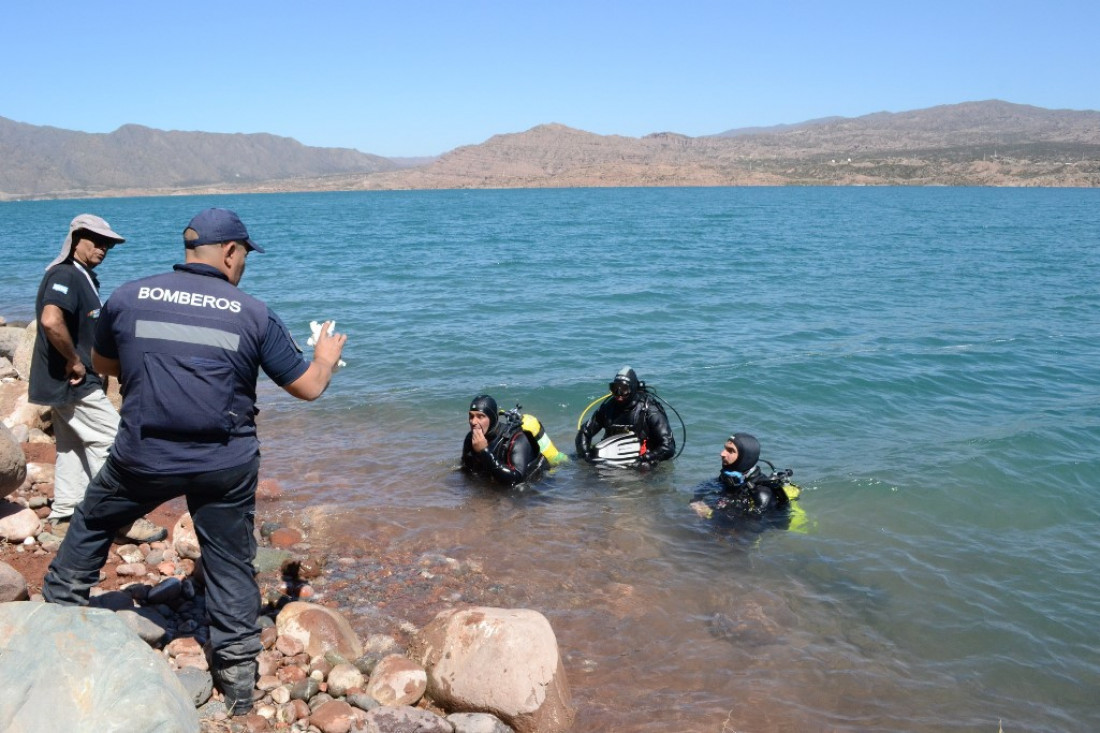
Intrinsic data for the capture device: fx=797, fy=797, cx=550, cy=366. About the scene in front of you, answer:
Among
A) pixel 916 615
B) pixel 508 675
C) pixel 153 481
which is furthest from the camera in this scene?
pixel 916 615

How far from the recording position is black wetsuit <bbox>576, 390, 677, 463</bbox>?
30.2ft

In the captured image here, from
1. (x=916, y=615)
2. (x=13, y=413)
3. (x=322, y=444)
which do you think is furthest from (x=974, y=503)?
(x=13, y=413)

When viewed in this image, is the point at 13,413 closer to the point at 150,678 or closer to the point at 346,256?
the point at 150,678

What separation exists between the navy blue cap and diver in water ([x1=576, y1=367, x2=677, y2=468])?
5.73 meters

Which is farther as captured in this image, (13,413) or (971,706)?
(13,413)

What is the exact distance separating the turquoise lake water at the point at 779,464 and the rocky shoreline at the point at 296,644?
65 cm

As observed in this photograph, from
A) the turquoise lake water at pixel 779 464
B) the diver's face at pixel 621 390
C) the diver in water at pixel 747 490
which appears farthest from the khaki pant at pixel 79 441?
the diver in water at pixel 747 490

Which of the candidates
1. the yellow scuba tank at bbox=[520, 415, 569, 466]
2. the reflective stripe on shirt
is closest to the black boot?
the reflective stripe on shirt

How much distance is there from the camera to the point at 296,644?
15.8ft

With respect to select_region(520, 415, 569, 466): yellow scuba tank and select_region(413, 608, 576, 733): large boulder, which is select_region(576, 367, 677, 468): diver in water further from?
select_region(413, 608, 576, 733): large boulder

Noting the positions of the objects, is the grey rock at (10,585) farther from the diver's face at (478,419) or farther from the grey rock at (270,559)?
the diver's face at (478,419)

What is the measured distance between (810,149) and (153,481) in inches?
8090

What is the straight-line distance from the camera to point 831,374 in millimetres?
13883

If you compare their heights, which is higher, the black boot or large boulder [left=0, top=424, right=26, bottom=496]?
large boulder [left=0, top=424, right=26, bottom=496]
